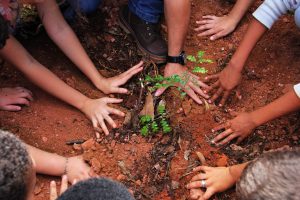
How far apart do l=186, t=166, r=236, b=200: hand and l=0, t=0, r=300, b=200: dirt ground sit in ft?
0.21

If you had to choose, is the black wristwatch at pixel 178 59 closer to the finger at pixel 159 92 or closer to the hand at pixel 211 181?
the finger at pixel 159 92

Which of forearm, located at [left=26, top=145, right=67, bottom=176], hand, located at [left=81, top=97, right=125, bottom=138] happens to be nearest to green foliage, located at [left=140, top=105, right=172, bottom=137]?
hand, located at [left=81, top=97, right=125, bottom=138]

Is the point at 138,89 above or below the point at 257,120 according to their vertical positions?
below

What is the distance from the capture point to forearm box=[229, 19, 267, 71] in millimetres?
2611

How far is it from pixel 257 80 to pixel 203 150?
27.7 inches

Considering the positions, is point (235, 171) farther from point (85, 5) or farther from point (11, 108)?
point (85, 5)

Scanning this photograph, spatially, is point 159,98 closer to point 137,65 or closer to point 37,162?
point 137,65

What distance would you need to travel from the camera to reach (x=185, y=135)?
2.56 meters

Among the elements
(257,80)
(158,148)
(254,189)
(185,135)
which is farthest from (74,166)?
(257,80)

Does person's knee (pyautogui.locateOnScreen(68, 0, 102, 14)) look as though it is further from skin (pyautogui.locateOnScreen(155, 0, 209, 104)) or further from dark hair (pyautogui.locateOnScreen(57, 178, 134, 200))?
dark hair (pyautogui.locateOnScreen(57, 178, 134, 200))

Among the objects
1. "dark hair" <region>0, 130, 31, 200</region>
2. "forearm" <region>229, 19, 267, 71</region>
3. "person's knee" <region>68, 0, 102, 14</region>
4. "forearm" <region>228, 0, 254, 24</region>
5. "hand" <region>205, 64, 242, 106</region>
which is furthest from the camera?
"forearm" <region>228, 0, 254, 24</region>

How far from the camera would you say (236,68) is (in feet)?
8.93

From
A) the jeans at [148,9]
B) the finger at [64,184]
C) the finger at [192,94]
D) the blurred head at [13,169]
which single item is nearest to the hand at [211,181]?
the finger at [192,94]

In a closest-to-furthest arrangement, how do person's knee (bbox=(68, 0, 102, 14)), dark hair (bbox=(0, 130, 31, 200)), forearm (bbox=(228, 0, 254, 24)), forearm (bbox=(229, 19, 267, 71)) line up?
dark hair (bbox=(0, 130, 31, 200)) → forearm (bbox=(229, 19, 267, 71)) → person's knee (bbox=(68, 0, 102, 14)) → forearm (bbox=(228, 0, 254, 24))
